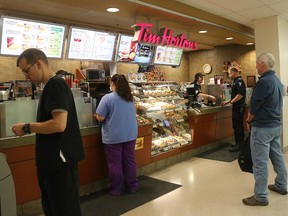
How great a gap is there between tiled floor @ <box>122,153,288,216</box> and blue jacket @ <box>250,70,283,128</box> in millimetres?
1001

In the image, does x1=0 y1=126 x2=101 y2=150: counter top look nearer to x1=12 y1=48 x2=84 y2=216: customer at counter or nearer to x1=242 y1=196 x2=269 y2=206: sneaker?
x1=12 y1=48 x2=84 y2=216: customer at counter

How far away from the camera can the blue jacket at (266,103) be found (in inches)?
131

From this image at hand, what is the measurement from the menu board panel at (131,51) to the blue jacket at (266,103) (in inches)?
119

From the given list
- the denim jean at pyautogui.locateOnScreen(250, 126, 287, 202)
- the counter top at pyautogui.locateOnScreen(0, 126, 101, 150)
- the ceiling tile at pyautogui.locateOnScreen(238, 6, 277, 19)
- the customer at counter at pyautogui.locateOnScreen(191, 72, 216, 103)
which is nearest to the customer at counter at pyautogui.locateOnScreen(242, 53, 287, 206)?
the denim jean at pyautogui.locateOnScreen(250, 126, 287, 202)

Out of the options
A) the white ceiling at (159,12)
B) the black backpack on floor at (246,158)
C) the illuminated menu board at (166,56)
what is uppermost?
the white ceiling at (159,12)

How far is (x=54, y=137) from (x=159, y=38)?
3.72 m

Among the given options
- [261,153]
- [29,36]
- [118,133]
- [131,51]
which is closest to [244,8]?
[131,51]

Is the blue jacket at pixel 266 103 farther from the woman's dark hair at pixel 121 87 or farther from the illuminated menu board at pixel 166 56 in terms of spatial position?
the illuminated menu board at pixel 166 56

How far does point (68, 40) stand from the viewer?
493cm

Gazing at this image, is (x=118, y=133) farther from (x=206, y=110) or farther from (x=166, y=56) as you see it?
(x=166, y=56)

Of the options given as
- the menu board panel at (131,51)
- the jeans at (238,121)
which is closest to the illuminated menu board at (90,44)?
the menu board panel at (131,51)

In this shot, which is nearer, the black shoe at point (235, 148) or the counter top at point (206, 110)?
the counter top at point (206, 110)

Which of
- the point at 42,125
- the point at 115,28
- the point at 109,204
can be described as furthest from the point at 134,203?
the point at 115,28

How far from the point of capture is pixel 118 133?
3.83 meters
